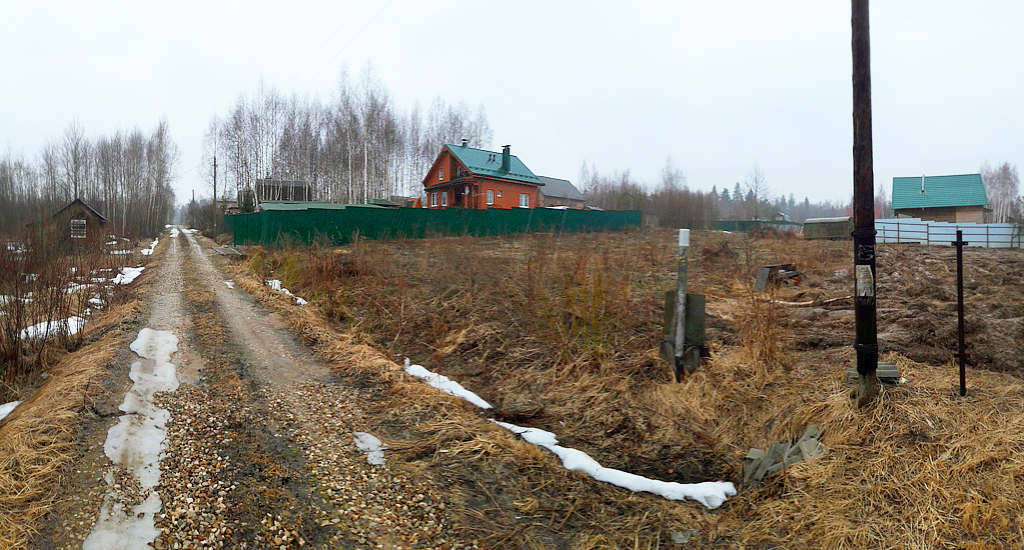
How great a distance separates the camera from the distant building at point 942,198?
34.4 m

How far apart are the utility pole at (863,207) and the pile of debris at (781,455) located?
656 millimetres

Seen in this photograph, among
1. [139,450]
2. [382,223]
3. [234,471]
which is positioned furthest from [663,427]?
[382,223]

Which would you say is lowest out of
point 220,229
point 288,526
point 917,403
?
point 288,526

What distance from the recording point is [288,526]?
10.4 feet

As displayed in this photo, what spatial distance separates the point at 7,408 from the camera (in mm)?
5105

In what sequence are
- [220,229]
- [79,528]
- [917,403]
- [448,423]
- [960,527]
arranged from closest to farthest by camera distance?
[960,527] → [79,528] → [917,403] → [448,423] → [220,229]

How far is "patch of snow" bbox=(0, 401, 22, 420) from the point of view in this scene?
4.92 metres

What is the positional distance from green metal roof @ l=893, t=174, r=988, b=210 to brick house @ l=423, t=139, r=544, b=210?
26102mm

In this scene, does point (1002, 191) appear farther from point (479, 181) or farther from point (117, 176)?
point (117, 176)

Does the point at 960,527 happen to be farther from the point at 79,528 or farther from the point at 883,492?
the point at 79,528

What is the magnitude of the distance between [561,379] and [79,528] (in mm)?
4150

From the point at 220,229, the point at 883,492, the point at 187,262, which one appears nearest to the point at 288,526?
the point at 883,492

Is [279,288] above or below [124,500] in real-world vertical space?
above

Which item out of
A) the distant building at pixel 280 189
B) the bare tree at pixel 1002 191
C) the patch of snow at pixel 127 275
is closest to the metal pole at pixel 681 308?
the patch of snow at pixel 127 275
